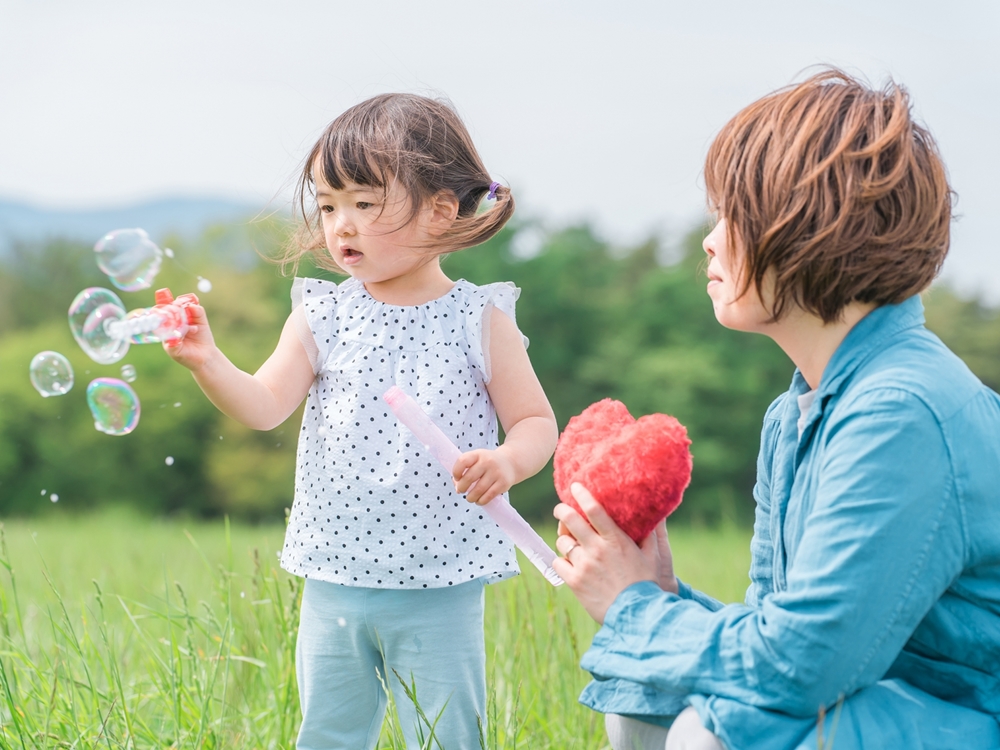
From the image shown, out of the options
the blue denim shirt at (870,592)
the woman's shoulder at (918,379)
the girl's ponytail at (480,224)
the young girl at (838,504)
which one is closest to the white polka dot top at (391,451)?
the girl's ponytail at (480,224)

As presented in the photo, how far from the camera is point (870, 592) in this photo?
3.99ft

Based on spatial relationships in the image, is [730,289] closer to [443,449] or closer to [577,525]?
[577,525]

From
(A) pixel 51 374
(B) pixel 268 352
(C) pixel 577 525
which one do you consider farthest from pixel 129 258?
(B) pixel 268 352

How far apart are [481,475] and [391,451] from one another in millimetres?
236

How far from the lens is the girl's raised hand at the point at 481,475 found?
1.62 meters

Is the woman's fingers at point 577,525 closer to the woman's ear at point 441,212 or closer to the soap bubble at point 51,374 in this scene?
the woman's ear at point 441,212

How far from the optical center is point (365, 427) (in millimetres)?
1799

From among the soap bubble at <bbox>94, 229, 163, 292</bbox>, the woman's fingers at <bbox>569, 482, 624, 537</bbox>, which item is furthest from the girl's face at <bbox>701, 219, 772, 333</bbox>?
the soap bubble at <bbox>94, 229, 163, 292</bbox>

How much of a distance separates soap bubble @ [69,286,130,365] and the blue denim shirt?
3.51 ft

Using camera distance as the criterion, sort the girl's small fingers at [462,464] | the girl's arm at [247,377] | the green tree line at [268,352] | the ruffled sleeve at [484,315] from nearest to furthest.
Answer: the girl's small fingers at [462,464]
the girl's arm at [247,377]
the ruffled sleeve at [484,315]
the green tree line at [268,352]

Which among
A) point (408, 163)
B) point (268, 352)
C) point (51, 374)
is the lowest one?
point (268, 352)

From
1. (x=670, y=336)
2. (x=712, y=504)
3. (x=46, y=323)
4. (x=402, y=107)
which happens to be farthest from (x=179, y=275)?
(x=402, y=107)

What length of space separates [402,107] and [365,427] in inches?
24.6

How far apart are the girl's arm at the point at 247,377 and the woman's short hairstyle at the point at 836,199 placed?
2.86 ft
